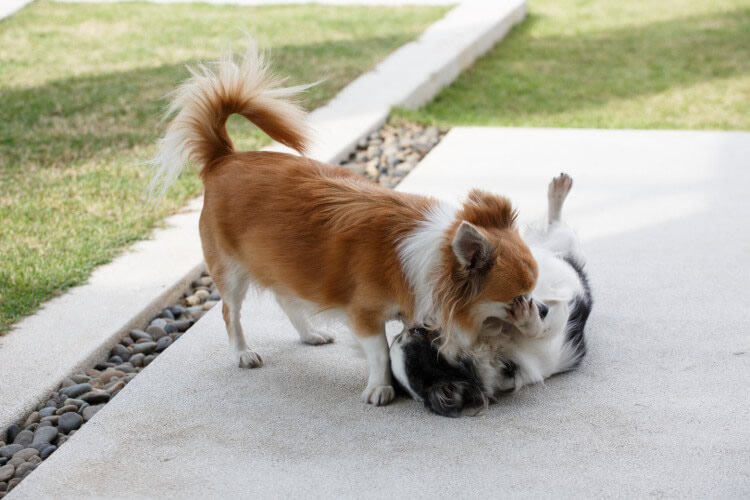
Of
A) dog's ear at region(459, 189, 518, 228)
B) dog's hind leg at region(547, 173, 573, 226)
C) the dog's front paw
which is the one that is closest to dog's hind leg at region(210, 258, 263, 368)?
dog's ear at region(459, 189, 518, 228)

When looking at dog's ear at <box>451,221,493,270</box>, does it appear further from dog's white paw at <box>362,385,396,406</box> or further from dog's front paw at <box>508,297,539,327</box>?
dog's white paw at <box>362,385,396,406</box>

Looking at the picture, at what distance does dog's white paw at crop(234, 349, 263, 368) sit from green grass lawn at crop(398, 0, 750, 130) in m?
4.18

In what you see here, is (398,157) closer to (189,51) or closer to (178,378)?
(178,378)

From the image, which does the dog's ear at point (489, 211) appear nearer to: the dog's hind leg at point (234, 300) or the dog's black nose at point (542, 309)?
the dog's black nose at point (542, 309)

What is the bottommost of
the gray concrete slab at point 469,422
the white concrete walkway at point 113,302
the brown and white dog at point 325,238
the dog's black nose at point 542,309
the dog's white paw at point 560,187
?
the gray concrete slab at point 469,422

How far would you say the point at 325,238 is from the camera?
291 cm

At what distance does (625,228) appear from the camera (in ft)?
15.4

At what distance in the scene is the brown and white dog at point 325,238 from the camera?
262cm

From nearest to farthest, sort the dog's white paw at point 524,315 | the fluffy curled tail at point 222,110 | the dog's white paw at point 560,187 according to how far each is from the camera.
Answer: the dog's white paw at point 524,315 → the fluffy curled tail at point 222,110 → the dog's white paw at point 560,187

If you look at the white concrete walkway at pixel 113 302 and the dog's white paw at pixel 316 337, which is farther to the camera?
the dog's white paw at pixel 316 337

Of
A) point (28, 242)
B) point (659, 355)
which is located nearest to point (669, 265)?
point (659, 355)

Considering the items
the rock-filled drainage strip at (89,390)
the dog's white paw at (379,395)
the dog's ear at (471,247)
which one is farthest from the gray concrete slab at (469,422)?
the dog's ear at (471,247)

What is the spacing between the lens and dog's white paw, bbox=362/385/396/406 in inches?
119

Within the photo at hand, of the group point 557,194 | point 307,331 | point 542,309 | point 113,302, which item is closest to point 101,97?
point 113,302
